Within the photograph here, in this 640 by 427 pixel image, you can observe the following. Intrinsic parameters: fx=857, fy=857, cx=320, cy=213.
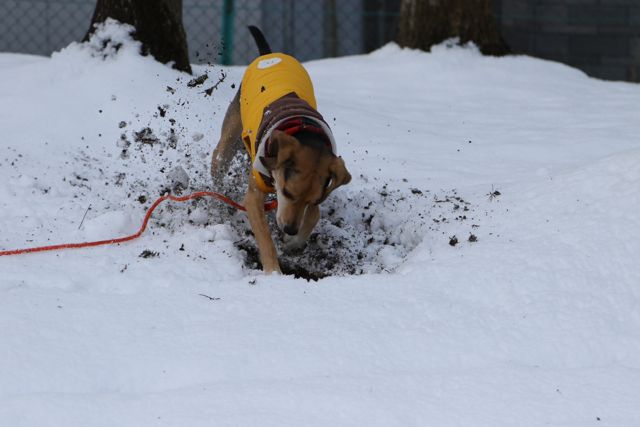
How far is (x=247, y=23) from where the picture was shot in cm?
1084

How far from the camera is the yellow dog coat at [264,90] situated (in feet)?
14.8

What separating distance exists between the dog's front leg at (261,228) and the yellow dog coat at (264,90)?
0.22ft

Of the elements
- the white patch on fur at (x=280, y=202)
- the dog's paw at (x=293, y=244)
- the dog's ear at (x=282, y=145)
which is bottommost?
the dog's paw at (x=293, y=244)

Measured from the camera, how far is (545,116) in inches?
284

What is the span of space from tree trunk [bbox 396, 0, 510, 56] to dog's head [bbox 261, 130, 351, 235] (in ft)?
15.7

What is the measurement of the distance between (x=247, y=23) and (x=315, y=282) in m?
7.66

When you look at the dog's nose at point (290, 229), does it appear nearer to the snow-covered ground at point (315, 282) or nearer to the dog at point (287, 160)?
the dog at point (287, 160)

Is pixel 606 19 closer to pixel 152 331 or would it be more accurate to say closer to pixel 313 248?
pixel 313 248

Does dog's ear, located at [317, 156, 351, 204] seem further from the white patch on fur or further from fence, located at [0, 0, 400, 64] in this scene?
fence, located at [0, 0, 400, 64]

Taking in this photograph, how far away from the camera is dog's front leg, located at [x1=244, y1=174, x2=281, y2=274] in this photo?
4205mm

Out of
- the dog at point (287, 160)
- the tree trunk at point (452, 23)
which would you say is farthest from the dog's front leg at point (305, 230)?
the tree trunk at point (452, 23)

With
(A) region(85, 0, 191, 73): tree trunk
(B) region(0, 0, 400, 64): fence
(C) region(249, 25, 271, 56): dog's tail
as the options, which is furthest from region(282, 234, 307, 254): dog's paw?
(B) region(0, 0, 400, 64): fence

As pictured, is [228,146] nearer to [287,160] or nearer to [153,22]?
[287,160]

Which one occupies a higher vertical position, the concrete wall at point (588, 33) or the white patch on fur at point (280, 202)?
the white patch on fur at point (280, 202)
